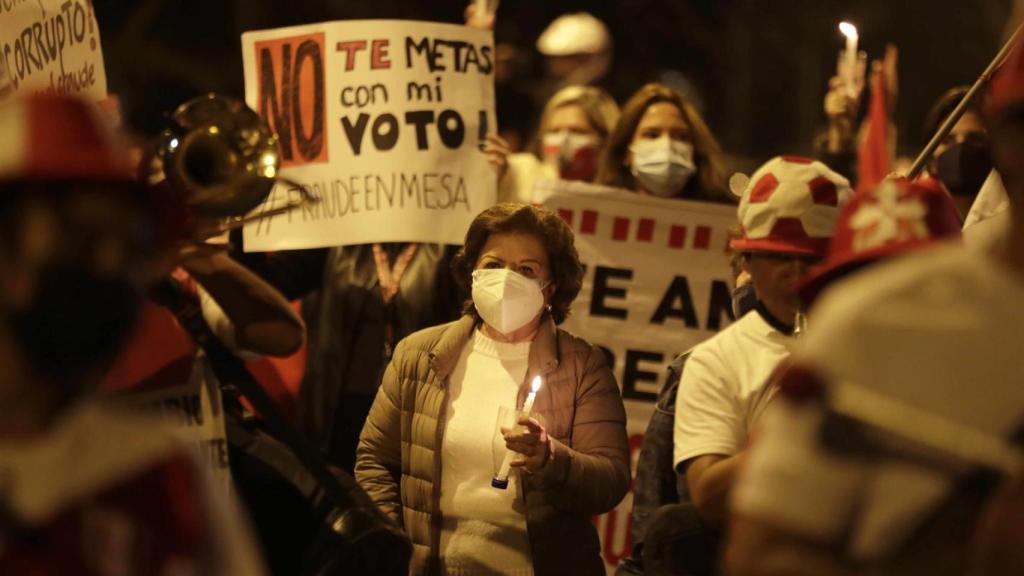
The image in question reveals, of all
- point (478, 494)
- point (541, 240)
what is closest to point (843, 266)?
point (478, 494)

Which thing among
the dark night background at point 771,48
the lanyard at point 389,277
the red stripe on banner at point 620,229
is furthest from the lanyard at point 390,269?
the dark night background at point 771,48

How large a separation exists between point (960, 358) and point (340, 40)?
16.9 feet

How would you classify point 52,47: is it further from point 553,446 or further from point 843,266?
point 843,266

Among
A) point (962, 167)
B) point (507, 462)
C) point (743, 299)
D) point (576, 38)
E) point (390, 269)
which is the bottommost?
point (507, 462)

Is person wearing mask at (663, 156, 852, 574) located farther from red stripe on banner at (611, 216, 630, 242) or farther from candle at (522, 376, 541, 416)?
red stripe on banner at (611, 216, 630, 242)

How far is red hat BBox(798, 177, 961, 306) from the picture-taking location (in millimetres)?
2842

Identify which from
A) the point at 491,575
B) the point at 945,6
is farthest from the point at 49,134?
the point at 945,6

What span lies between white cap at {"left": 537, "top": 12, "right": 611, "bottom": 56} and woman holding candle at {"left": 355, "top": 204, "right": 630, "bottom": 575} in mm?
4345

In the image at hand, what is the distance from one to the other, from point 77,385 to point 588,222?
15.9ft

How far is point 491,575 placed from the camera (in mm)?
5023

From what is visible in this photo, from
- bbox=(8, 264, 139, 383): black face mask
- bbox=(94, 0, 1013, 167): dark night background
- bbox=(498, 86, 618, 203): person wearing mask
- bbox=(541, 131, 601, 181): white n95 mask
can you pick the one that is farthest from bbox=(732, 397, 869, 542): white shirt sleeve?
bbox=(94, 0, 1013, 167): dark night background

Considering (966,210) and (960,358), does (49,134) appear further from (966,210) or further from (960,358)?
(966,210)

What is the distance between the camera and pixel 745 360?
13.4 feet

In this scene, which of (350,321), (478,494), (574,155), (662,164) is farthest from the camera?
(574,155)
